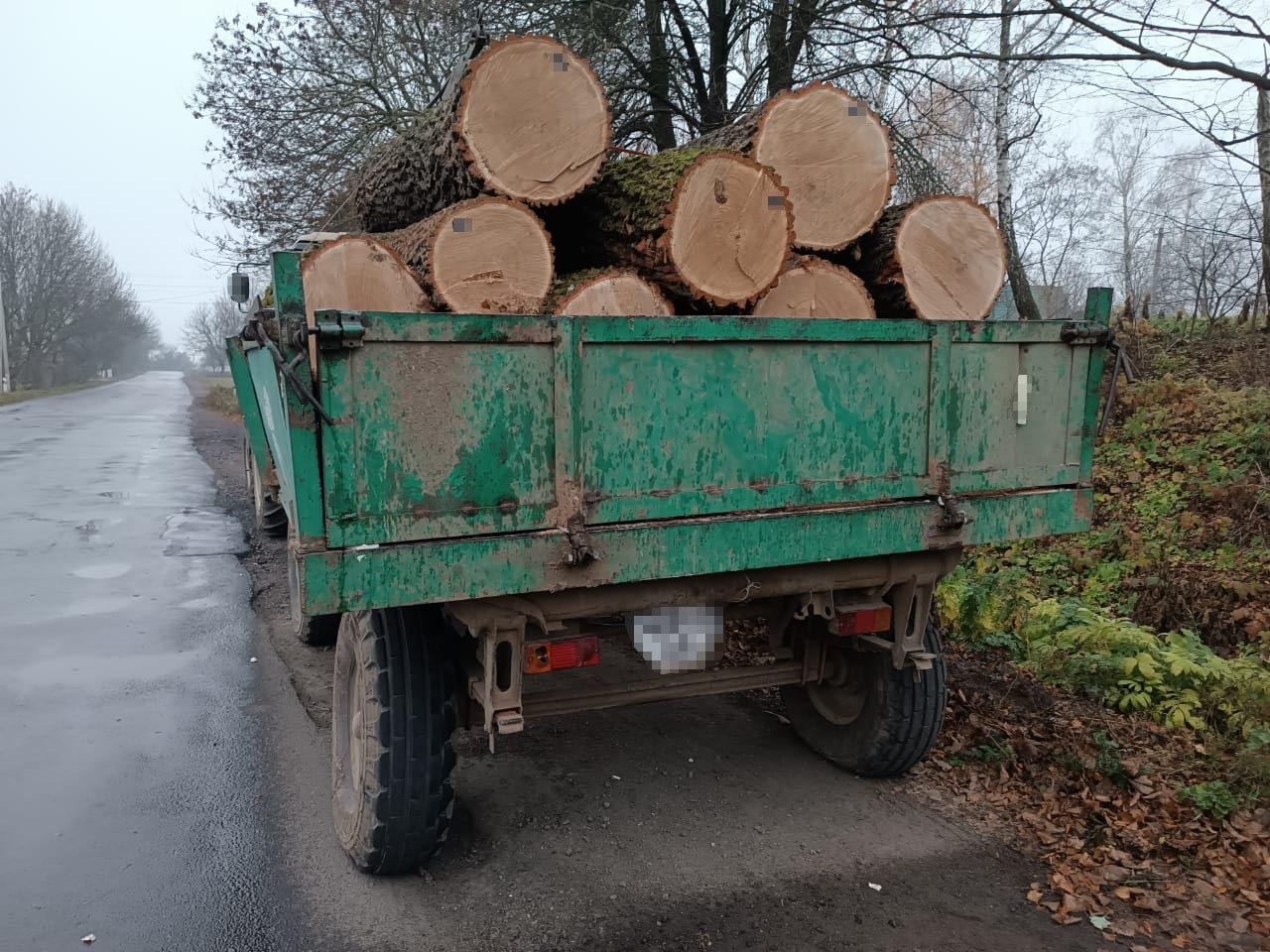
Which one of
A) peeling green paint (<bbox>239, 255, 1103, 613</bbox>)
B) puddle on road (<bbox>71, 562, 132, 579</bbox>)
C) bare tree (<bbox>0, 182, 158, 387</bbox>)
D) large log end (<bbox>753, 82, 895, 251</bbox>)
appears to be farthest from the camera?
bare tree (<bbox>0, 182, 158, 387</bbox>)

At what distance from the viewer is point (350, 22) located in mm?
13219

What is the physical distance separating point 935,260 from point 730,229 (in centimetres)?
106

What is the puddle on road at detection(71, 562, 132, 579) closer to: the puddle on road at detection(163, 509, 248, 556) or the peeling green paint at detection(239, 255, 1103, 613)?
the puddle on road at detection(163, 509, 248, 556)

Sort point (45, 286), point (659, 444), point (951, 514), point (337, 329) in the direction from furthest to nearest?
point (45, 286) < point (951, 514) < point (659, 444) < point (337, 329)

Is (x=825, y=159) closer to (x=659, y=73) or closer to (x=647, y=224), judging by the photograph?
(x=647, y=224)

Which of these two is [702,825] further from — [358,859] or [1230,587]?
[1230,587]

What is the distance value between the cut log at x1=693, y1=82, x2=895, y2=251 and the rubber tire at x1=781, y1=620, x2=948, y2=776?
5.77ft

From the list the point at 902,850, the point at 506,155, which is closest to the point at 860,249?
the point at 506,155

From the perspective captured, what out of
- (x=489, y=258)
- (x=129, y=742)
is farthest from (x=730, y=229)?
(x=129, y=742)

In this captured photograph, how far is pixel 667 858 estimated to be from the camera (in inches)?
133

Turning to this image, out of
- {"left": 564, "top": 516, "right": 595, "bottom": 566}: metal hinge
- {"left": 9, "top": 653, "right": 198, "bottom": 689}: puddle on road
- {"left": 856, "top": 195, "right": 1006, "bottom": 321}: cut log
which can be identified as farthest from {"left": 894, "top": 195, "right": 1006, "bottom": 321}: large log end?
{"left": 9, "top": 653, "right": 198, "bottom": 689}: puddle on road

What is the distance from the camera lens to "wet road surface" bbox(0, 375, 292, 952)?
3.04 meters

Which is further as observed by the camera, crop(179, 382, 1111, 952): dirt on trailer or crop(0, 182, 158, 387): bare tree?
crop(0, 182, 158, 387): bare tree

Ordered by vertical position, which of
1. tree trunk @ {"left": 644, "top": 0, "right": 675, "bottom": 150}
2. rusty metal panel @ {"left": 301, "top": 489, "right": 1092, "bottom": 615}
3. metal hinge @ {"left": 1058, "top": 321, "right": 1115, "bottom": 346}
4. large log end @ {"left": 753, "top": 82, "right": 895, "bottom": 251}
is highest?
tree trunk @ {"left": 644, "top": 0, "right": 675, "bottom": 150}
